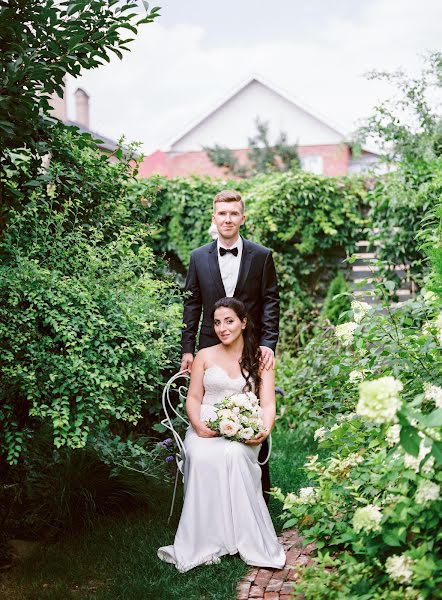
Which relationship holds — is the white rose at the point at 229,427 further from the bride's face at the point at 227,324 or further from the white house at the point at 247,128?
the white house at the point at 247,128

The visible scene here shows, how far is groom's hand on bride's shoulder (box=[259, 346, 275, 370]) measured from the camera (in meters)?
4.14

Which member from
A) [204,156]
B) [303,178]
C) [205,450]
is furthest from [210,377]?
[204,156]

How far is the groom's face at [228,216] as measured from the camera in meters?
4.09

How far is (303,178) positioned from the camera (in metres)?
8.54

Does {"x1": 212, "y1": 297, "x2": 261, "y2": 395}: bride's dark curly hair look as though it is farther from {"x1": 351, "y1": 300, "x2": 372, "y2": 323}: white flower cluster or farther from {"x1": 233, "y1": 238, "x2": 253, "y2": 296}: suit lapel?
{"x1": 351, "y1": 300, "x2": 372, "y2": 323}: white flower cluster

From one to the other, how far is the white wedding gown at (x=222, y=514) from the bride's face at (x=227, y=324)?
0.61 metres

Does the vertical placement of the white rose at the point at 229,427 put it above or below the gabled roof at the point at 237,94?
below

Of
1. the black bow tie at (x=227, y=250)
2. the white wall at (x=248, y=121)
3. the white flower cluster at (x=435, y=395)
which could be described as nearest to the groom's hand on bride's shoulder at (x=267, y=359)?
the black bow tie at (x=227, y=250)

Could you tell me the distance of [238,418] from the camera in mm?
3795

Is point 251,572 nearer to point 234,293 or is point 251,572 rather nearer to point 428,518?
point 428,518

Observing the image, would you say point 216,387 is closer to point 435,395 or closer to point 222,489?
point 222,489

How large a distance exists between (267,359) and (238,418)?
0.49 m

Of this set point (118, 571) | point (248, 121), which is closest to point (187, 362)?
point (118, 571)

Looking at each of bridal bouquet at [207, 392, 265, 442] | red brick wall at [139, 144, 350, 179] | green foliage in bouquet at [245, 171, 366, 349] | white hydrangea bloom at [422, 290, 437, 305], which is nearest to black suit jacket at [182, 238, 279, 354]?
bridal bouquet at [207, 392, 265, 442]
